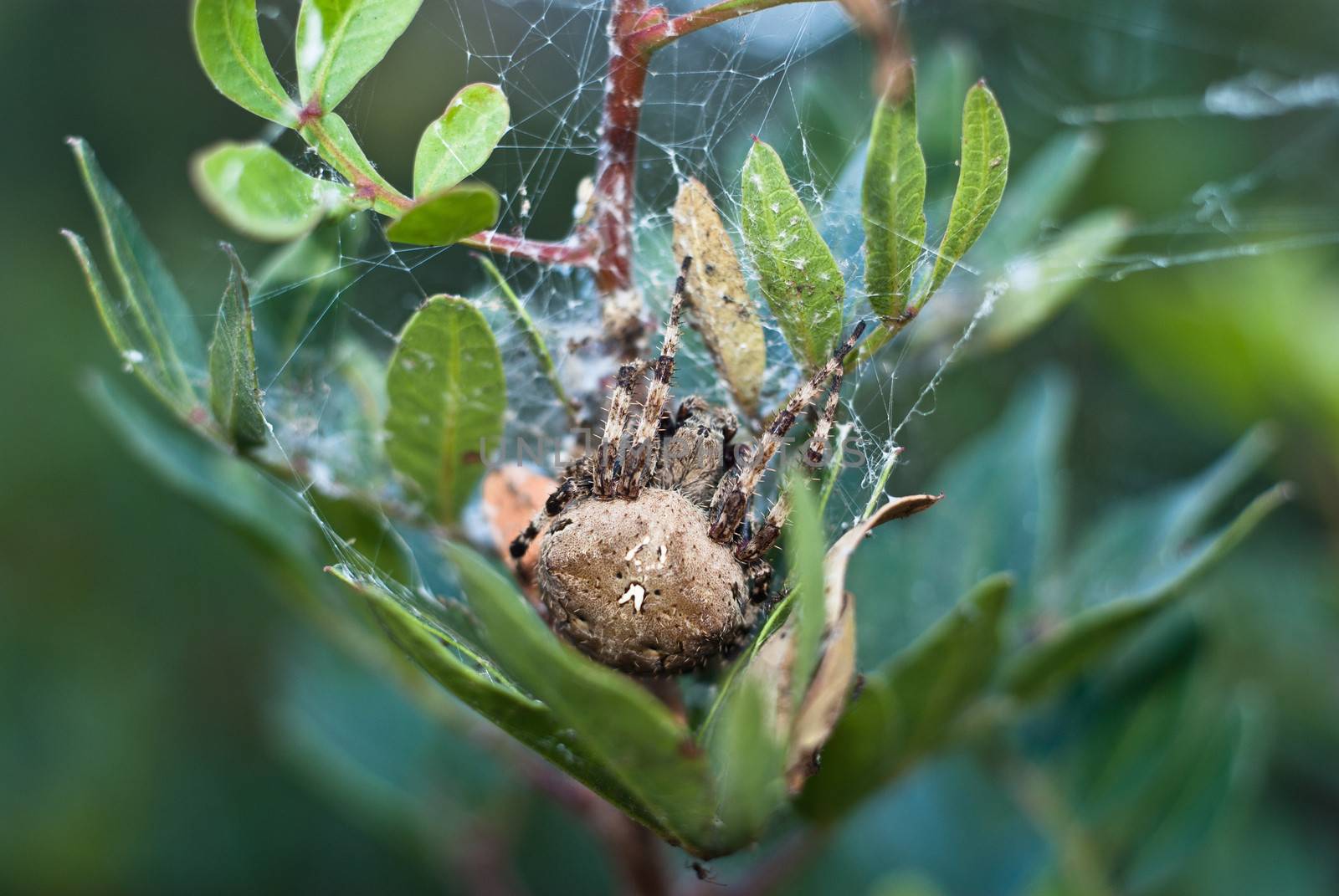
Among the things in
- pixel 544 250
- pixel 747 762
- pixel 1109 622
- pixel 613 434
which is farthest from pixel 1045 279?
pixel 747 762

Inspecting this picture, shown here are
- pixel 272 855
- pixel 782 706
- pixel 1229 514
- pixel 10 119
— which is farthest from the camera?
pixel 10 119

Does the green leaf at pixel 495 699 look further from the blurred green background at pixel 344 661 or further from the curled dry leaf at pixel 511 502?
the blurred green background at pixel 344 661

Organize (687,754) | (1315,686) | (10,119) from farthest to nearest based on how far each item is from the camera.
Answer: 1. (10,119)
2. (1315,686)
3. (687,754)

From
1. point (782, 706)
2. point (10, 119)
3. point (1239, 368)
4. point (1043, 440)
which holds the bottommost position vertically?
point (1239, 368)

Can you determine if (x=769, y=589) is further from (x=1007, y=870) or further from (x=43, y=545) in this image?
(x=43, y=545)

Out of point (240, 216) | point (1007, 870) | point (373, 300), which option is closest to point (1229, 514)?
point (1007, 870)

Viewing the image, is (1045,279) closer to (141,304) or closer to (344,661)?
(141,304)
